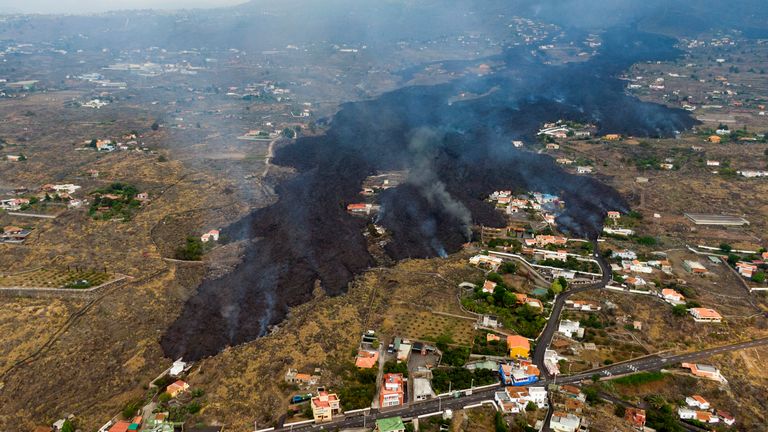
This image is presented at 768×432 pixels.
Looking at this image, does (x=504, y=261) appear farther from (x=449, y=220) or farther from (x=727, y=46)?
(x=727, y=46)

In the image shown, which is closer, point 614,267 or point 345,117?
point 614,267

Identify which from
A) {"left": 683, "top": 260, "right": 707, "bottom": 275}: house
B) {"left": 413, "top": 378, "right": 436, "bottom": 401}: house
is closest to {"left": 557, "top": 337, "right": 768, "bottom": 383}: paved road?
{"left": 413, "top": 378, "right": 436, "bottom": 401}: house

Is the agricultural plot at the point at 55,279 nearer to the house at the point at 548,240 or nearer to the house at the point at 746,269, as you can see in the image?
the house at the point at 548,240

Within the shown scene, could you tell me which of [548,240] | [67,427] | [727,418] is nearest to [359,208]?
[548,240]

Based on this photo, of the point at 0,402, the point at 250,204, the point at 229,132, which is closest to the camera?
the point at 0,402

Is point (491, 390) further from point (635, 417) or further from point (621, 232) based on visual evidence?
point (621, 232)

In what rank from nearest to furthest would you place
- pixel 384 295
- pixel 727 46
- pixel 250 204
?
pixel 384 295 < pixel 250 204 < pixel 727 46

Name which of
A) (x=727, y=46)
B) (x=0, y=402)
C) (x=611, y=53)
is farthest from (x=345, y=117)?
(x=727, y=46)
